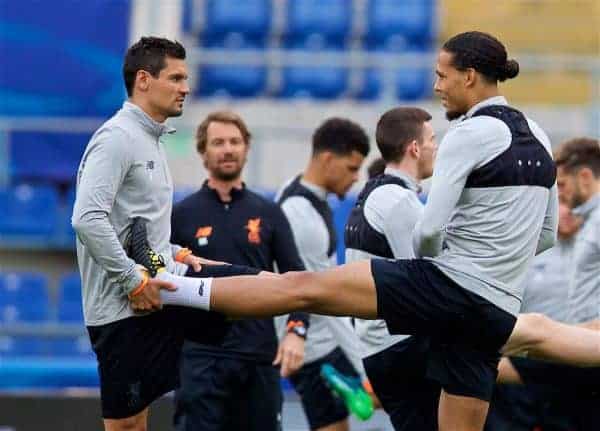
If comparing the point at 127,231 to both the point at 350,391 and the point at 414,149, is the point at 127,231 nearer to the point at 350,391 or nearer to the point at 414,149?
the point at 414,149

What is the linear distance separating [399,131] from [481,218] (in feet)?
3.30

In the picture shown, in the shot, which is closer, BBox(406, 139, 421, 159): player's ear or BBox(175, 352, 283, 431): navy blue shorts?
BBox(406, 139, 421, 159): player's ear

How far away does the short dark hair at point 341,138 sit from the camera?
838 centimetres

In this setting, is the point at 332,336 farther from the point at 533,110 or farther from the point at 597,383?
the point at 533,110

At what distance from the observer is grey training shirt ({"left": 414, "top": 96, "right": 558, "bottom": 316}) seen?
5.87 meters

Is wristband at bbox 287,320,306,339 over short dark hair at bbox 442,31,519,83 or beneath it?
beneath

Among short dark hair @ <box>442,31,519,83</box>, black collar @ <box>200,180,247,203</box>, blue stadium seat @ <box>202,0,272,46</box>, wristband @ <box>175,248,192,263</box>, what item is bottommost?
wristband @ <box>175,248,192,263</box>

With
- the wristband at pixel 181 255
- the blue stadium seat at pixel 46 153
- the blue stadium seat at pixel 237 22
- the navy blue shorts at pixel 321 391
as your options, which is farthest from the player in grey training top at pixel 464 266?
the blue stadium seat at pixel 237 22

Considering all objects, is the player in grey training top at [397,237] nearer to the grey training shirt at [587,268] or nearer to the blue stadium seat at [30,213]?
the grey training shirt at [587,268]

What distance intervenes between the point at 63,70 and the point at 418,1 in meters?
4.68

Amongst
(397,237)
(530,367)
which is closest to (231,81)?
(530,367)

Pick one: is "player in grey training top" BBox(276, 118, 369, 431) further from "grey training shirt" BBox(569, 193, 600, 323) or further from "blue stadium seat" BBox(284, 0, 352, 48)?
"blue stadium seat" BBox(284, 0, 352, 48)

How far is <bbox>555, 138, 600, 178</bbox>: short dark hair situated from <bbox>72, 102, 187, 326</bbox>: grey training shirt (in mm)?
2741

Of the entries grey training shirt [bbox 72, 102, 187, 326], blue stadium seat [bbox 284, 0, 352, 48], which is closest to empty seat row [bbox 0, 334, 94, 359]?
blue stadium seat [bbox 284, 0, 352, 48]
